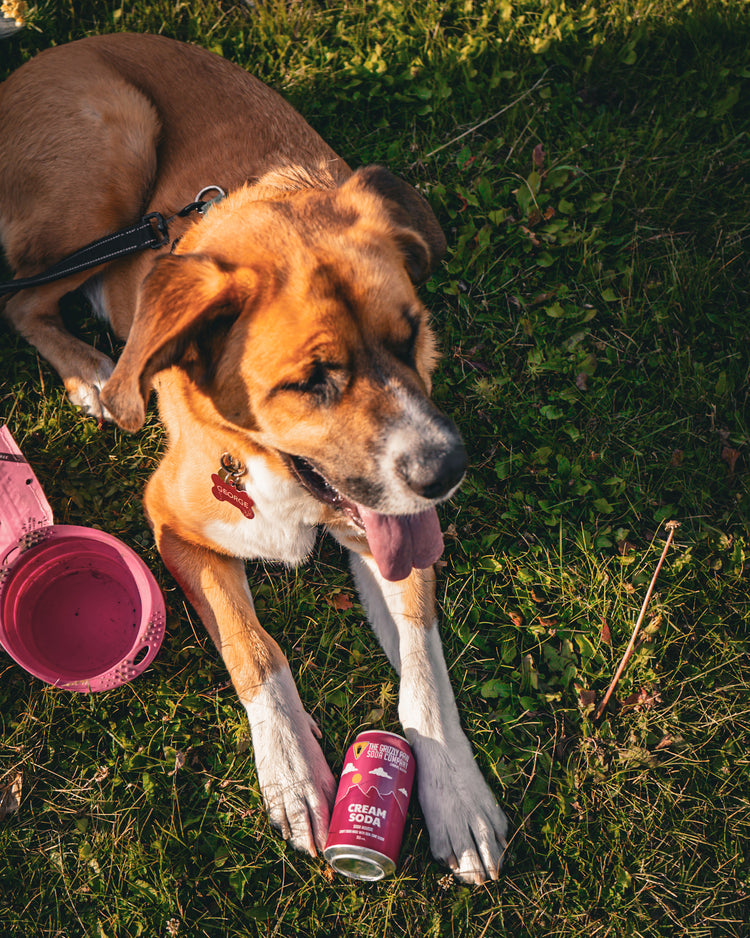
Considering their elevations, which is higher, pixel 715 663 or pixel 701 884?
pixel 715 663

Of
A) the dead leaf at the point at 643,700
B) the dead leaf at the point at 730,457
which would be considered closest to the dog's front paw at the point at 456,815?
the dead leaf at the point at 643,700

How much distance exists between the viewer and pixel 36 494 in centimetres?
308

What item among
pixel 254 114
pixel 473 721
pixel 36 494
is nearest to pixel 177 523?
pixel 36 494

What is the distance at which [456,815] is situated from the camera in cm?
269

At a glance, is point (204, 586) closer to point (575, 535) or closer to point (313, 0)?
point (575, 535)

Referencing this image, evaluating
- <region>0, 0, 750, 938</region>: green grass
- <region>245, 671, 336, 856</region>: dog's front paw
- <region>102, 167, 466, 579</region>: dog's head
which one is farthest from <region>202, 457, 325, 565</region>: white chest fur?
<region>245, 671, 336, 856</region>: dog's front paw

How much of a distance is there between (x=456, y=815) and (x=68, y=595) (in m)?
1.96

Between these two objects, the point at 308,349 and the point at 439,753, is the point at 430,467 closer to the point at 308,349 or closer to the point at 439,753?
the point at 308,349

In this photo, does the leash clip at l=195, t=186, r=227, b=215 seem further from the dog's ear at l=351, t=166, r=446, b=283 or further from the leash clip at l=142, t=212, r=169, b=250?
the dog's ear at l=351, t=166, r=446, b=283

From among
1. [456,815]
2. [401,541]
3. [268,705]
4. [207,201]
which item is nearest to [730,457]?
[401,541]

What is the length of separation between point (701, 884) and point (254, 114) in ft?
12.9

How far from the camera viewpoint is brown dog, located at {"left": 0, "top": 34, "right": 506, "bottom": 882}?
2133mm

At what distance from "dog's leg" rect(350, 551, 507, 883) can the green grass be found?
15cm

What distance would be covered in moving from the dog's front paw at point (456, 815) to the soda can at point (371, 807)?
0.35 ft
